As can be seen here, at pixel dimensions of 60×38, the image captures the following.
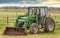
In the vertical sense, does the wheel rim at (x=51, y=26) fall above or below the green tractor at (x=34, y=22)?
below

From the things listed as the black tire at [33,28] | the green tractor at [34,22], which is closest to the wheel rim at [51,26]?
the green tractor at [34,22]

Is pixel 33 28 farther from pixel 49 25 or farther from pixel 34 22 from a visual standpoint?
Answer: pixel 49 25

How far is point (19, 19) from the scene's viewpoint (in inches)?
547

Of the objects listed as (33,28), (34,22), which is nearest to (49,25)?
(34,22)

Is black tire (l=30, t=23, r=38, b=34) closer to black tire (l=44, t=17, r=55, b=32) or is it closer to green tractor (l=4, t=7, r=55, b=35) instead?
green tractor (l=4, t=7, r=55, b=35)

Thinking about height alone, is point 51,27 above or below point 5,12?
above

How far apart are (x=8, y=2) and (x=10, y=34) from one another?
19.5m

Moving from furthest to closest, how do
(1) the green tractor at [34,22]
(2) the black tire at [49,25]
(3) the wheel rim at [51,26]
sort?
(3) the wheel rim at [51,26]
(2) the black tire at [49,25]
(1) the green tractor at [34,22]

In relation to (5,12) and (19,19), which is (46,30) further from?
(5,12)

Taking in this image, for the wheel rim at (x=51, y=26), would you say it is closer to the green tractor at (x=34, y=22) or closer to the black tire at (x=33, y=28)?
the green tractor at (x=34, y=22)

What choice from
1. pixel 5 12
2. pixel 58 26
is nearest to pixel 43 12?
pixel 58 26

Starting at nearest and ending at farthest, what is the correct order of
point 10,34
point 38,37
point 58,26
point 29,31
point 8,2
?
point 38,37 → point 10,34 → point 29,31 → point 58,26 → point 8,2

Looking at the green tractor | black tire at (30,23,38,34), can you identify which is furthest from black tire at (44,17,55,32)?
black tire at (30,23,38,34)

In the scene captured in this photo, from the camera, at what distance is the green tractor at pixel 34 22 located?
42.5 ft
